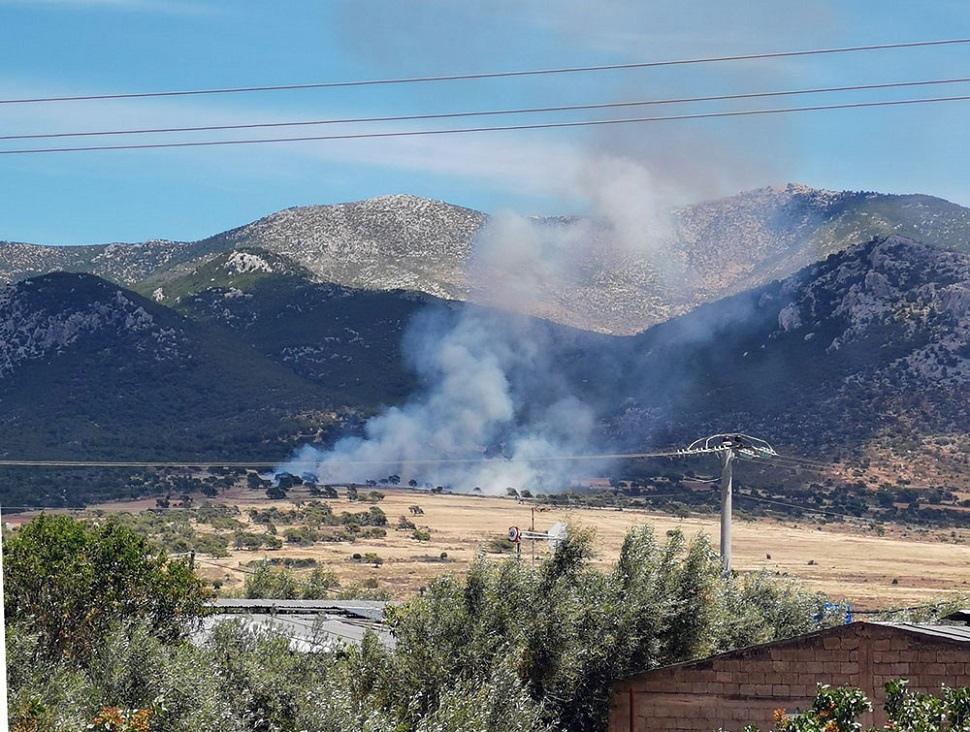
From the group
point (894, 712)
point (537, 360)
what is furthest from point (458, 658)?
point (537, 360)

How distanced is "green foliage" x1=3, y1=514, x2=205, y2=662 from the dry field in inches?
1321

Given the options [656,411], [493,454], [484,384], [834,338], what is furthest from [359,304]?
[834,338]

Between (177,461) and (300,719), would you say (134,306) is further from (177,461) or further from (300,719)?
(300,719)

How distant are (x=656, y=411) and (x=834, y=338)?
20975 mm

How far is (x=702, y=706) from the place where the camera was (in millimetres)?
21391

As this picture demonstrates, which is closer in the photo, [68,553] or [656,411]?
[68,553]

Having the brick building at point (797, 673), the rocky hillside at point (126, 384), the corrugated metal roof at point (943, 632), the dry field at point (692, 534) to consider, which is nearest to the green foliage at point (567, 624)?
the brick building at point (797, 673)

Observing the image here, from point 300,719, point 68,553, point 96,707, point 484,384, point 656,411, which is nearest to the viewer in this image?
point 300,719

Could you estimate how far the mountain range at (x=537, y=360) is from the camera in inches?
5039

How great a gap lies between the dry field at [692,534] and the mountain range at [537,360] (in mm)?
16040

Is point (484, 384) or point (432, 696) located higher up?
point (484, 384)

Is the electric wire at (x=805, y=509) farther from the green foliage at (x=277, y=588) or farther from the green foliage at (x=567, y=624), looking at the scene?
the green foliage at (x=567, y=624)

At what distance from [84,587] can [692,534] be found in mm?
66731

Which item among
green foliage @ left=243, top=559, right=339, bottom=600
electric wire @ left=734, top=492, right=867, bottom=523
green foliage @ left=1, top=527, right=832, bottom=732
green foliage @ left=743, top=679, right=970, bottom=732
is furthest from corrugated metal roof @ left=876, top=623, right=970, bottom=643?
electric wire @ left=734, top=492, right=867, bottom=523
